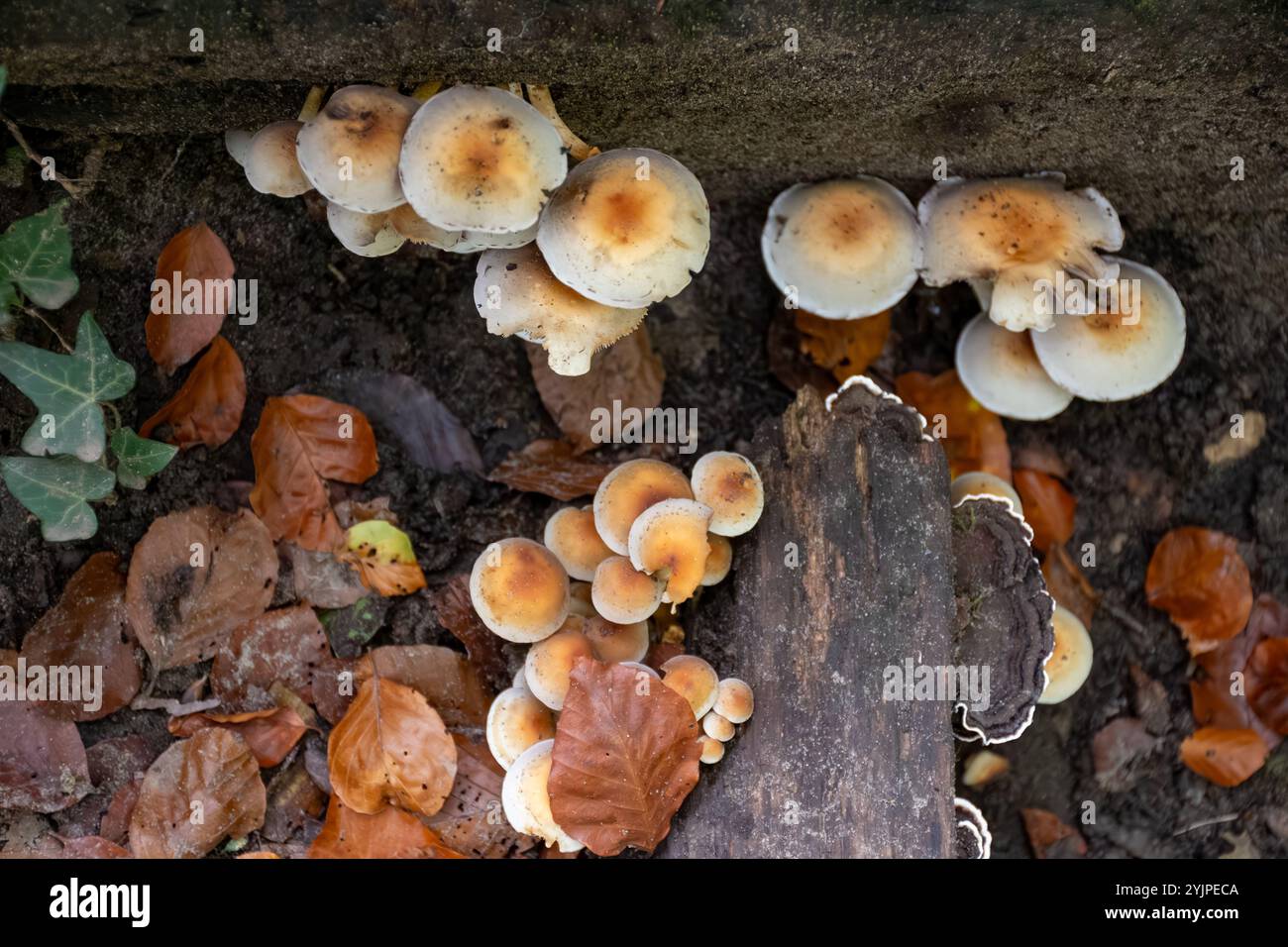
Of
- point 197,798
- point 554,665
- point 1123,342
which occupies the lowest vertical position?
point 197,798

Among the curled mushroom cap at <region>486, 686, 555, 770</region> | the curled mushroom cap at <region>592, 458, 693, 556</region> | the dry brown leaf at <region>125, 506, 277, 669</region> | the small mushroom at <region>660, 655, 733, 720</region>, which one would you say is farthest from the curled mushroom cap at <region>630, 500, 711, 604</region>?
the dry brown leaf at <region>125, 506, 277, 669</region>

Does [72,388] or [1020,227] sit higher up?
[1020,227]

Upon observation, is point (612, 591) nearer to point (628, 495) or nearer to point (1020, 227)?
point (628, 495)

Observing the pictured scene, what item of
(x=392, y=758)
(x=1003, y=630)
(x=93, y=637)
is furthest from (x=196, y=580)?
(x=1003, y=630)

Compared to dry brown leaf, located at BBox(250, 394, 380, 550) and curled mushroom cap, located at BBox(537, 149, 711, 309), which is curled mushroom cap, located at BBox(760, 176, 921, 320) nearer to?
curled mushroom cap, located at BBox(537, 149, 711, 309)

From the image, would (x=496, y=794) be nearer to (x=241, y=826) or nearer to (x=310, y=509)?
(x=241, y=826)
